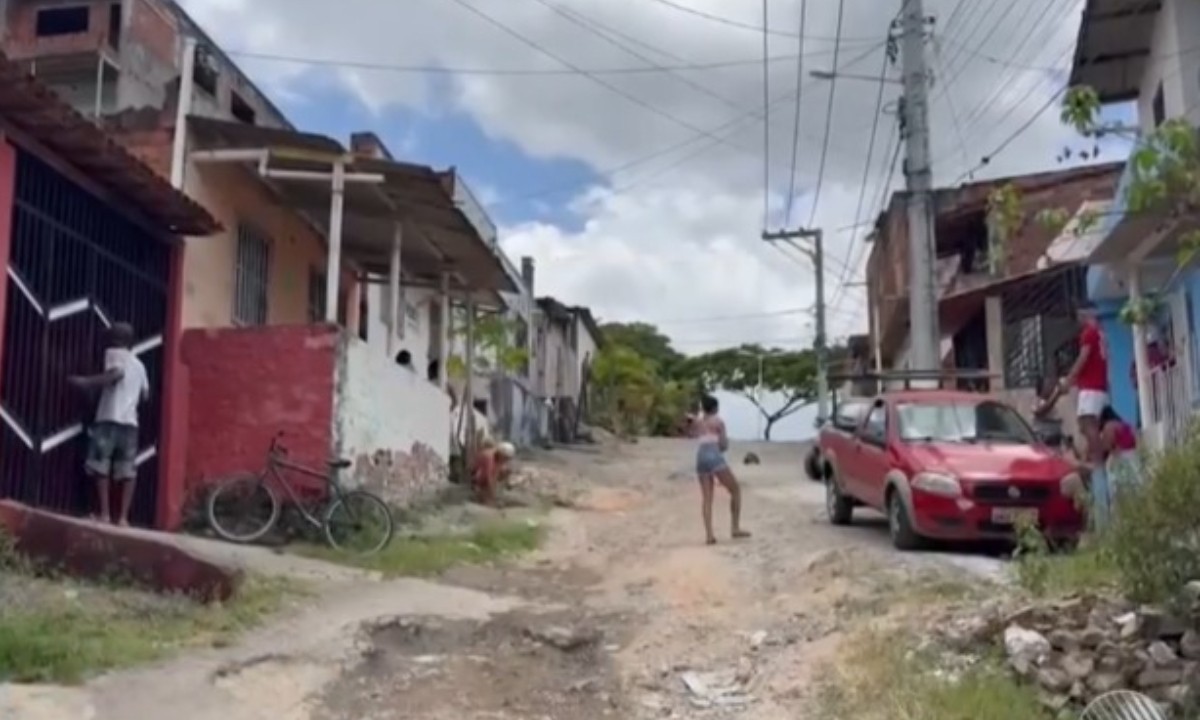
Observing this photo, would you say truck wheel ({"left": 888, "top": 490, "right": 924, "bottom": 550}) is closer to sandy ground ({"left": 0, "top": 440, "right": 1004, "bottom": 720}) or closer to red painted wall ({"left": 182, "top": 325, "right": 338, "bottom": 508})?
sandy ground ({"left": 0, "top": 440, "right": 1004, "bottom": 720})

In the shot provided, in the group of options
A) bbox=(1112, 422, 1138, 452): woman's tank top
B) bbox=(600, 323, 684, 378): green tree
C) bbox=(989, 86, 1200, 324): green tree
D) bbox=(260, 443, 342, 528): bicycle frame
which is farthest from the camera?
bbox=(600, 323, 684, 378): green tree

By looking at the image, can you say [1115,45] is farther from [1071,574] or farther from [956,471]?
[1071,574]

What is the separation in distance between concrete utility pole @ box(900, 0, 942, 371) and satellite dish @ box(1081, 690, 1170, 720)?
11.2 metres

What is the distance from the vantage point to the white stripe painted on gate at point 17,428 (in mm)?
9071

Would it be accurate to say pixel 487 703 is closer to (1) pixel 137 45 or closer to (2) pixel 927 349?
(2) pixel 927 349

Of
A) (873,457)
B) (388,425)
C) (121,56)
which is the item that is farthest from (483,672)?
(121,56)

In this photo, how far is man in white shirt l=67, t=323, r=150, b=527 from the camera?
33.6 feet

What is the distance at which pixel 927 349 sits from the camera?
57.0 ft

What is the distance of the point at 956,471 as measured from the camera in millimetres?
11320

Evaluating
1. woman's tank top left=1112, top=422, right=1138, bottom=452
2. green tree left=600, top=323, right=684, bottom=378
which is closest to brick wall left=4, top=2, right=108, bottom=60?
woman's tank top left=1112, top=422, right=1138, bottom=452

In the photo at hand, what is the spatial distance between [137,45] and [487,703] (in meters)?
18.1

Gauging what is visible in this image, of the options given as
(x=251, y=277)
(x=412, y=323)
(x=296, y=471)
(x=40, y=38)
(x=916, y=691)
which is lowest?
(x=916, y=691)

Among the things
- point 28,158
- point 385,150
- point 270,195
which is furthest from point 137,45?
point 28,158

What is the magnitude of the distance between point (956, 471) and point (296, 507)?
637 cm
